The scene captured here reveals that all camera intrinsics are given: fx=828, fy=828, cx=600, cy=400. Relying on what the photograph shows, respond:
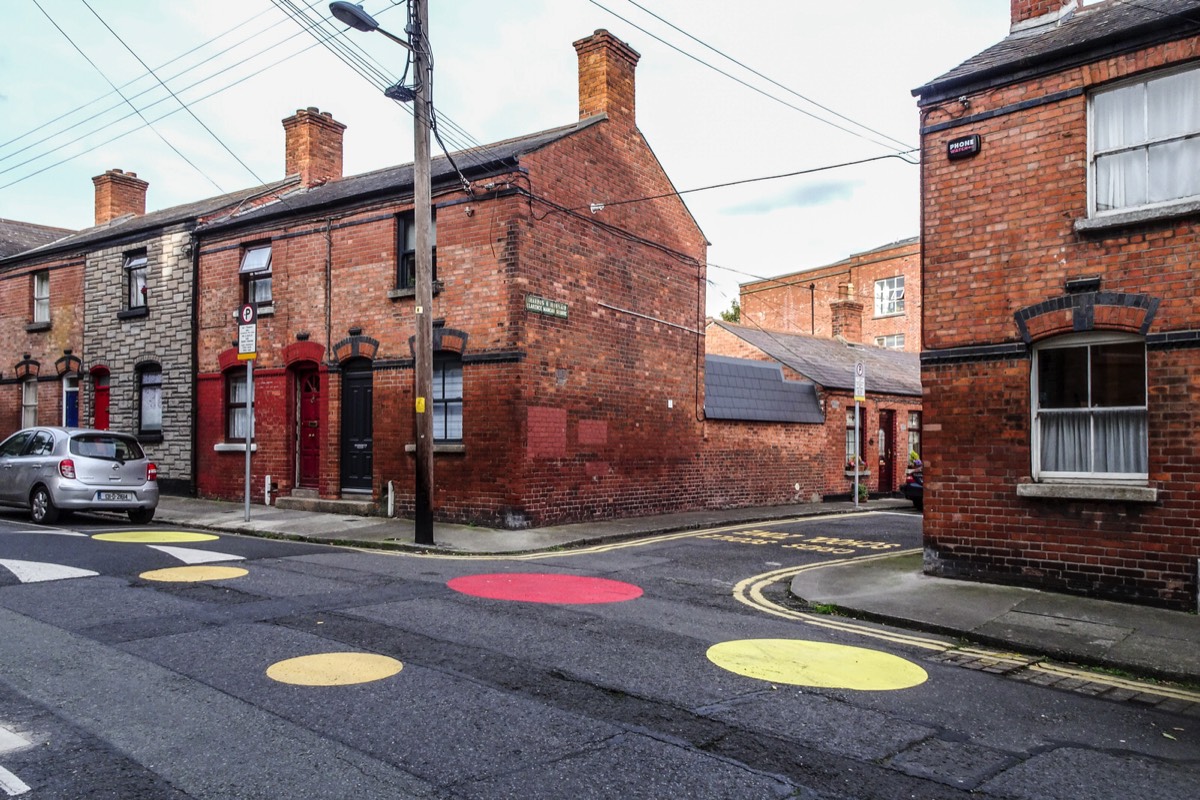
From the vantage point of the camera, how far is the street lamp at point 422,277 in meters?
12.2

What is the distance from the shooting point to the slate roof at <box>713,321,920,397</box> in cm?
2412

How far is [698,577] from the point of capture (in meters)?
9.96

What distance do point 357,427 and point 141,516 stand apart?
13.2 feet

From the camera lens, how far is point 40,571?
348 inches

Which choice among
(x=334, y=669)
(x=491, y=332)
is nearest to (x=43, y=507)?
(x=491, y=332)

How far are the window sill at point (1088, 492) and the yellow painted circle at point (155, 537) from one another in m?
11.1

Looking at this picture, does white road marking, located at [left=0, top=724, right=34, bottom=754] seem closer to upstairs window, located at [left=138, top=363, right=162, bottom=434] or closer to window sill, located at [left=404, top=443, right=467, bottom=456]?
window sill, located at [left=404, top=443, right=467, bottom=456]

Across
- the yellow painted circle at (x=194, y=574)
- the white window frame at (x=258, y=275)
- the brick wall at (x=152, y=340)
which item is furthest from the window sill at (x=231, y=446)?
the yellow painted circle at (x=194, y=574)

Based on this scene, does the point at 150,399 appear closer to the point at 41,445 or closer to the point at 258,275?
the point at 258,275

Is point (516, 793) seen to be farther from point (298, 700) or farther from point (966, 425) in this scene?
point (966, 425)

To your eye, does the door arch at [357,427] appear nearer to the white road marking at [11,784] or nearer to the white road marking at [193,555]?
the white road marking at [193,555]

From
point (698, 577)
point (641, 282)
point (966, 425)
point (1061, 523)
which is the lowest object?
point (698, 577)

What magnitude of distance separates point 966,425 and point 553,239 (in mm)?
8155

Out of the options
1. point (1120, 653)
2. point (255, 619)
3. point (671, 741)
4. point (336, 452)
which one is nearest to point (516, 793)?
point (671, 741)
